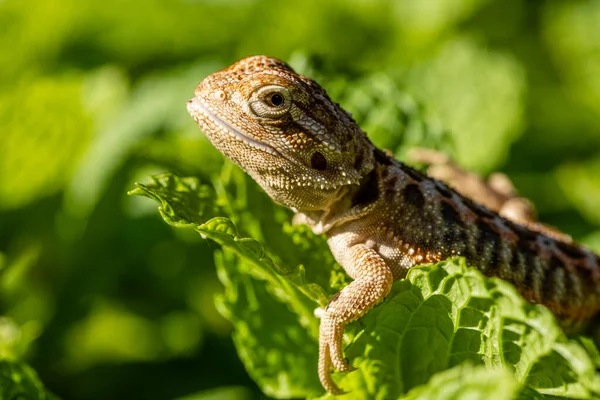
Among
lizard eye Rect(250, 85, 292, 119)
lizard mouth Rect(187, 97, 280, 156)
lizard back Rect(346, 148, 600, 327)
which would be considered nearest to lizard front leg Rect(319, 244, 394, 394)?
lizard back Rect(346, 148, 600, 327)

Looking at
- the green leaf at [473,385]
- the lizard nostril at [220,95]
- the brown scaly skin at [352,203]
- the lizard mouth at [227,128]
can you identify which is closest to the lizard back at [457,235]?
the brown scaly skin at [352,203]

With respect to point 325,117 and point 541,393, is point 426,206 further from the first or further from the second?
point 541,393

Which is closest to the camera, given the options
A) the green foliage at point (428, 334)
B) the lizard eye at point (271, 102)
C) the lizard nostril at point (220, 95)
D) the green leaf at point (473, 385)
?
the green leaf at point (473, 385)

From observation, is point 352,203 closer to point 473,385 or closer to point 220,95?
point 220,95

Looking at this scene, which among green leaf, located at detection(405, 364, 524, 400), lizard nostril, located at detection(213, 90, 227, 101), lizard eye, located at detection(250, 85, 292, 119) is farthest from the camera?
lizard nostril, located at detection(213, 90, 227, 101)

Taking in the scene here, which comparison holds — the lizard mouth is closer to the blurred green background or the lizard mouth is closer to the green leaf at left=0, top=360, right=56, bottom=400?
the blurred green background

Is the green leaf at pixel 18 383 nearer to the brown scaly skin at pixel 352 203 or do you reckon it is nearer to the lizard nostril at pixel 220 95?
the brown scaly skin at pixel 352 203
